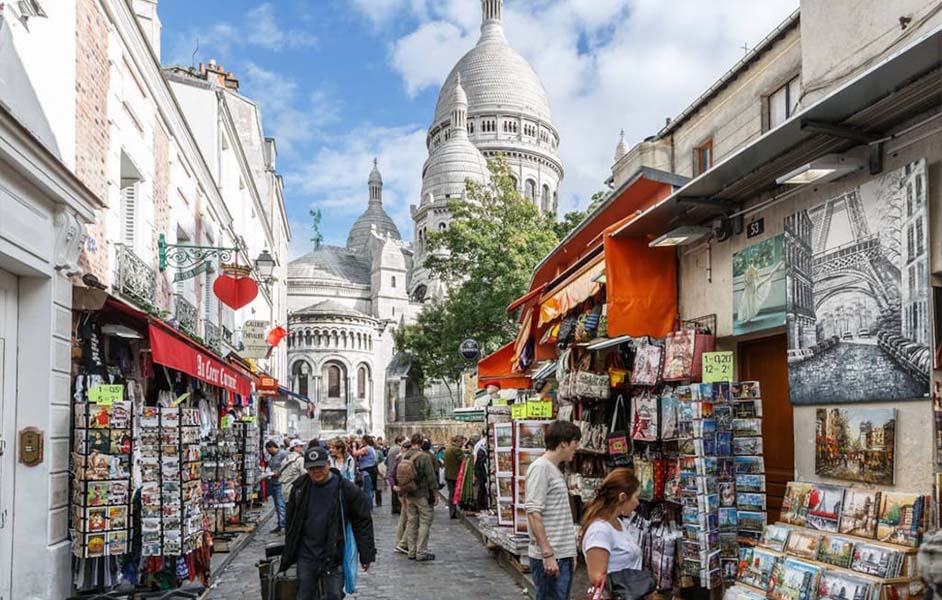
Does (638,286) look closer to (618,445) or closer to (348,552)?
(618,445)

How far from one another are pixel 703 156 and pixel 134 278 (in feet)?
29.0

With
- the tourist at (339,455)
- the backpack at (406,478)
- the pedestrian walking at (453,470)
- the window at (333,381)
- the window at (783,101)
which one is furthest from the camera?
the window at (333,381)

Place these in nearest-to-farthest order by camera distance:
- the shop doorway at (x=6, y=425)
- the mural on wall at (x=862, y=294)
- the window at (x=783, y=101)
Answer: the mural on wall at (x=862, y=294) → the shop doorway at (x=6, y=425) → the window at (x=783, y=101)

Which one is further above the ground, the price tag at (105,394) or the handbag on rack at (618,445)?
the price tag at (105,394)

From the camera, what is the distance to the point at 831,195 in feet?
17.8

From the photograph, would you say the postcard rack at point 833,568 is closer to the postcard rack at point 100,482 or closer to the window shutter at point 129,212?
the postcard rack at point 100,482

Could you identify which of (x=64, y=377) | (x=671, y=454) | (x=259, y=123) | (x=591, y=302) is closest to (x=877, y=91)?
(x=671, y=454)

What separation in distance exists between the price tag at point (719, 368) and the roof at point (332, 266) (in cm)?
8301

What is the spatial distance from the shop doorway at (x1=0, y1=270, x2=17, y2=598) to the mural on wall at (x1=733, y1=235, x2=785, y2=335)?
19.9 ft

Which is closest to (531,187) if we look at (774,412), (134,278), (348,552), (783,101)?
(783,101)

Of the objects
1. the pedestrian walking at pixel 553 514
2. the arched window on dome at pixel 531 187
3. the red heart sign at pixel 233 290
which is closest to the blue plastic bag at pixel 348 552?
the pedestrian walking at pixel 553 514

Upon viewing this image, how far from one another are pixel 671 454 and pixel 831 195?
2563mm

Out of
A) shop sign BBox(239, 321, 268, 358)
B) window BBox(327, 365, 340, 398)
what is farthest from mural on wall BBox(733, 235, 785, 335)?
window BBox(327, 365, 340, 398)

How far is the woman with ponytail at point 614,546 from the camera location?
440 centimetres
